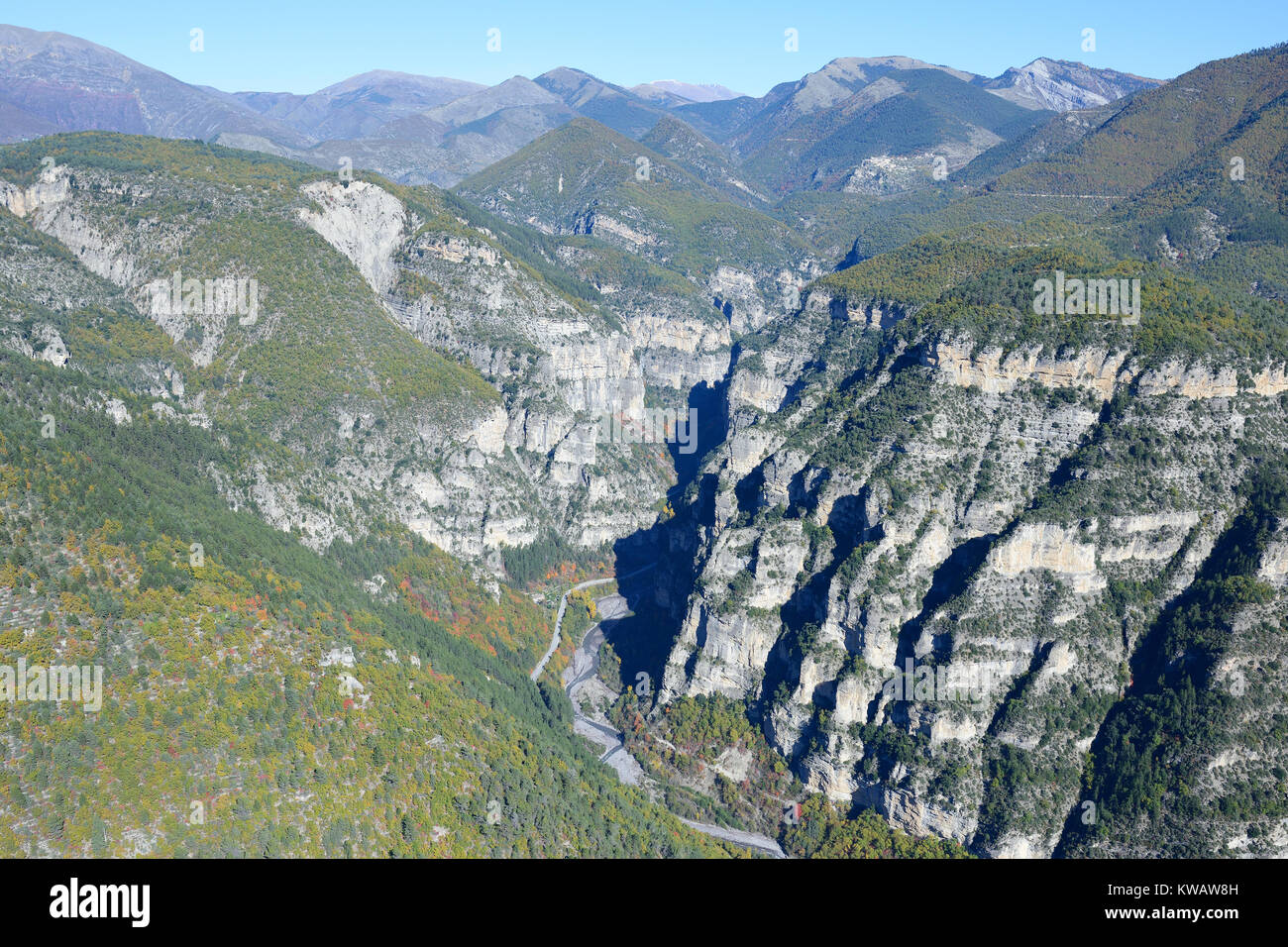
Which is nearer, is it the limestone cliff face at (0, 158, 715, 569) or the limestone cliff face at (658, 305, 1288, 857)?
the limestone cliff face at (658, 305, 1288, 857)

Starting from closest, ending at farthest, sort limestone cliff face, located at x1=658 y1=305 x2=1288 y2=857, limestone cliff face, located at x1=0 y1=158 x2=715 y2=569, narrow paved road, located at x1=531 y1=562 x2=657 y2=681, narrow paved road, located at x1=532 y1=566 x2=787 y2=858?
1. limestone cliff face, located at x1=658 y1=305 x2=1288 y2=857
2. narrow paved road, located at x1=532 y1=566 x2=787 y2=858
3. narrow paved road, located at x1=531 y1=562 x2=657 y2=681
4. limestone cliff face, located at x1=0 y1=158 x2=715 y2=569

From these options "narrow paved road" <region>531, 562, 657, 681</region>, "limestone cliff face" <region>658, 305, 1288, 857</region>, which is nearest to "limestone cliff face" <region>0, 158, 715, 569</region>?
"narrow paved road" <region>531, 562, 657, 681</region>

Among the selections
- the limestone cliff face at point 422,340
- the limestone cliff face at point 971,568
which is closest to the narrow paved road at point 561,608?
the limestone cliff face at point 422,340

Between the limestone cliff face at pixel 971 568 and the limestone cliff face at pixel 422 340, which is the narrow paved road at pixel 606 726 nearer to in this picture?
the limestone cliff face at pixel 971 568

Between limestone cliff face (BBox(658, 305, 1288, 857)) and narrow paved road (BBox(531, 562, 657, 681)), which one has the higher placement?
limestone cliff face (BBox(658, 305, 1288, 857))

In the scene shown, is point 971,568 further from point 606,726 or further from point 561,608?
point 561,608

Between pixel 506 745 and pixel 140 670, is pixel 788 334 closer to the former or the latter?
pixel 506 745

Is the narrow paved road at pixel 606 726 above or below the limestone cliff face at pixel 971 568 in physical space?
below

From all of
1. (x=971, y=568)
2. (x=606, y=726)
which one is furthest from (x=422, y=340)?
(x=971, y=568)

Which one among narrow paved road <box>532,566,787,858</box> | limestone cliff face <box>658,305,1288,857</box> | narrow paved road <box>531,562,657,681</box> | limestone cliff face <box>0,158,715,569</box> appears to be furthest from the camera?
limestone cliff face <box>0,158,715,569</box>

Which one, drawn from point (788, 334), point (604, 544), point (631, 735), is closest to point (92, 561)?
point (631, 735)

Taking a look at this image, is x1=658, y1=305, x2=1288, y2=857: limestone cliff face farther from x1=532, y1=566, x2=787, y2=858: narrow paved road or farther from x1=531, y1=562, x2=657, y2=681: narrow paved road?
x1=531, y1=562, x2=657, y2=681: narrow paved road
